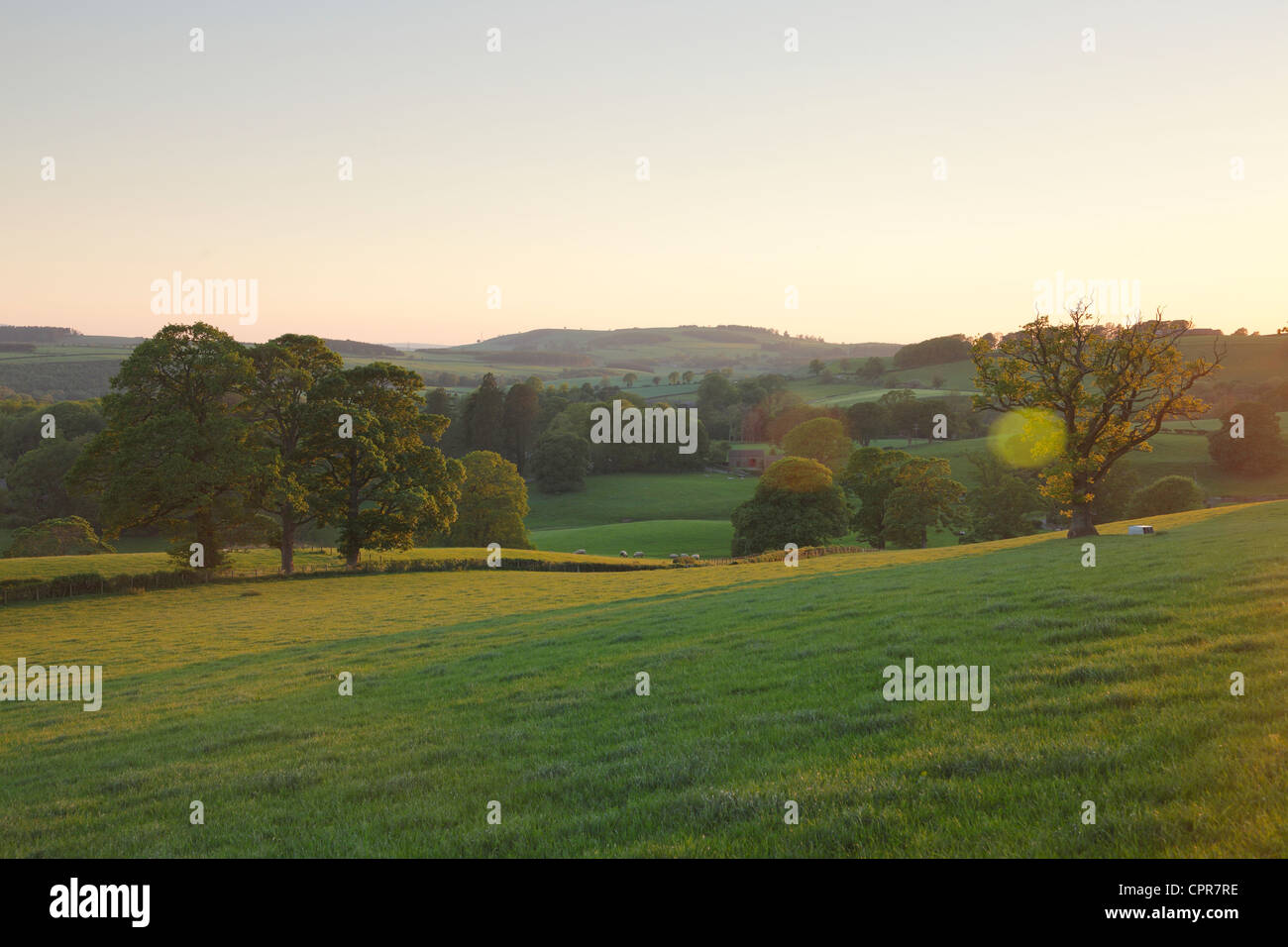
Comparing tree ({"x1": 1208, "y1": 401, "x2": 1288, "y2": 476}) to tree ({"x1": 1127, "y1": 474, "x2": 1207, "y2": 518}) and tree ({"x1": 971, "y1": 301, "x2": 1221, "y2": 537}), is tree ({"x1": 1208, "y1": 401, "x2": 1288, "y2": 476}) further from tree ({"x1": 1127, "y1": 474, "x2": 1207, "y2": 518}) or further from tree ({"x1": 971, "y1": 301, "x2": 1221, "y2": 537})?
tree ({"x1": 971, "y1": 301, "x2": 1221, "y2": 537})

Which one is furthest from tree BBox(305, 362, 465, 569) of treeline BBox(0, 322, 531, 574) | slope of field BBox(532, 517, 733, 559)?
slope of field BBox(532, 517, 733, 559)

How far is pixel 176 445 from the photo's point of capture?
1674 inches

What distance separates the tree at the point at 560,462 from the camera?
406ft

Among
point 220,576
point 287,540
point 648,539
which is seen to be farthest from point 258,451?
point 648,539

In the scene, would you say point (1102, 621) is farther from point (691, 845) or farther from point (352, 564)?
point (352, 564)

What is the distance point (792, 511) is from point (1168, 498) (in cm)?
3703

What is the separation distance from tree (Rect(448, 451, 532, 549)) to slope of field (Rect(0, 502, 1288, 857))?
57481 mm

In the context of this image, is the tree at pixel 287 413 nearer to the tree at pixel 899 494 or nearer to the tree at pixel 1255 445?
the tree at pixel 899 494

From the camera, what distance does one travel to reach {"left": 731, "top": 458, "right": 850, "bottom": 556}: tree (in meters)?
72.0

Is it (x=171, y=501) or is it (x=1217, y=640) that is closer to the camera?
(x=1217, y=640)
